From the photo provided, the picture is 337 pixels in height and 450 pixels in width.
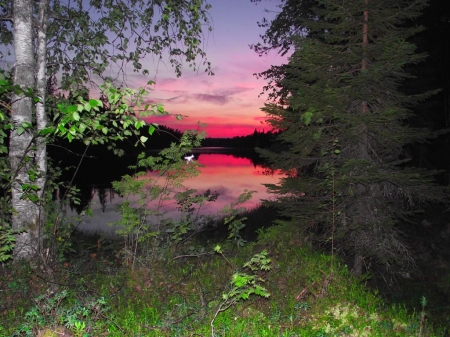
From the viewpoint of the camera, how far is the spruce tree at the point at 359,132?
25.2 feet

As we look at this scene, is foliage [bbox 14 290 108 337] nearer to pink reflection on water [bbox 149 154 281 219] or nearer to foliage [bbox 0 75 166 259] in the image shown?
foliage [bbox 0 75 166 259]

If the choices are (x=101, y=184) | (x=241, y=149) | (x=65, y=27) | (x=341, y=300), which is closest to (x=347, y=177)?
(x=341, y=300)

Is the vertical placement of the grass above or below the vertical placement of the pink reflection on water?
above

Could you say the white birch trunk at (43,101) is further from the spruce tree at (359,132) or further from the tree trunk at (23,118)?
the spruce tree at (359,132)

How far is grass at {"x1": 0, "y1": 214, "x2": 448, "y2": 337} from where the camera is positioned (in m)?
4.43

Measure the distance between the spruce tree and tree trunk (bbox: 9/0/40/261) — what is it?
5306 millimetres

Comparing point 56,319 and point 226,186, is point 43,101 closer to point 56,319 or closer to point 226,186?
point 56,319

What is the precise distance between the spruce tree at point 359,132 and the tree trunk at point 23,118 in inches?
209

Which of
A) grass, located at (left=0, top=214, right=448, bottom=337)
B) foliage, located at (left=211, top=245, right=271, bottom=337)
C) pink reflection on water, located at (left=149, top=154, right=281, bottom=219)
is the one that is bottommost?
pink reflection on water, located at (left=149, top=154, right=281, bottom=219)

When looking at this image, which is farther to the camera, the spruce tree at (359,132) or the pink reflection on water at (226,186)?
the pink reflection on water at (226,186)

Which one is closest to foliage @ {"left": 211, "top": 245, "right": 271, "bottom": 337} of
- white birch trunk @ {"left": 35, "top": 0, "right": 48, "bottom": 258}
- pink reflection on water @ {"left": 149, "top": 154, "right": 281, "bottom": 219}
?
pink reflection on water @ {"left": 149, "top": 154, "right": 281, "bottom": 219}

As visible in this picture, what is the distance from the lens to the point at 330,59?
8312mm

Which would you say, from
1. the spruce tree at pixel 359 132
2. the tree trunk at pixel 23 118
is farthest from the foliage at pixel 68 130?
the spruce tree at pixel 359 132

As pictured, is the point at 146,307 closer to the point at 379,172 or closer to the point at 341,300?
the point at 341,300
